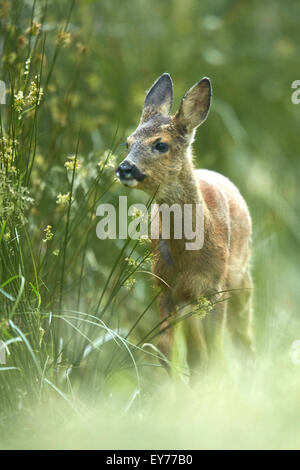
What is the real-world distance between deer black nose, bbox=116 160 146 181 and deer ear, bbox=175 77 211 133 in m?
0.57

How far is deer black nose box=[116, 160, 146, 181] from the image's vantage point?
440 centimetres

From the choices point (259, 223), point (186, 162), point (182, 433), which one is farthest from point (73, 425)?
point (259, 223)

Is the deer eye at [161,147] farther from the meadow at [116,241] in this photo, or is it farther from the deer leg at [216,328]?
the deer leg at [216,328]

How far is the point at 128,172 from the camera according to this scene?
4430mm

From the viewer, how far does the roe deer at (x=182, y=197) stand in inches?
184

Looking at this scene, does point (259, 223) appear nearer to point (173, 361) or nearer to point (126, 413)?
point (173, 361)

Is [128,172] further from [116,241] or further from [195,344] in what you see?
[116,241]

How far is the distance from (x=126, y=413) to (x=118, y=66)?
520cm

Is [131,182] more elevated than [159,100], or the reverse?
[159,100]

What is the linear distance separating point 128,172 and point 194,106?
29.0 inches

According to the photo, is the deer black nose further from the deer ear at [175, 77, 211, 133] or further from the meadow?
the deer ear at [175, 77, 211, 133]

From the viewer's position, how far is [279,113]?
32.3 feet

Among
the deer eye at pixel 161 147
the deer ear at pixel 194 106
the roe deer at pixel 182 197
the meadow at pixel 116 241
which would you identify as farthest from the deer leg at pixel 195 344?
the deer ear at pixel 194 106

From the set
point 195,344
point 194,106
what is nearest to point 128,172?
point 194,106
